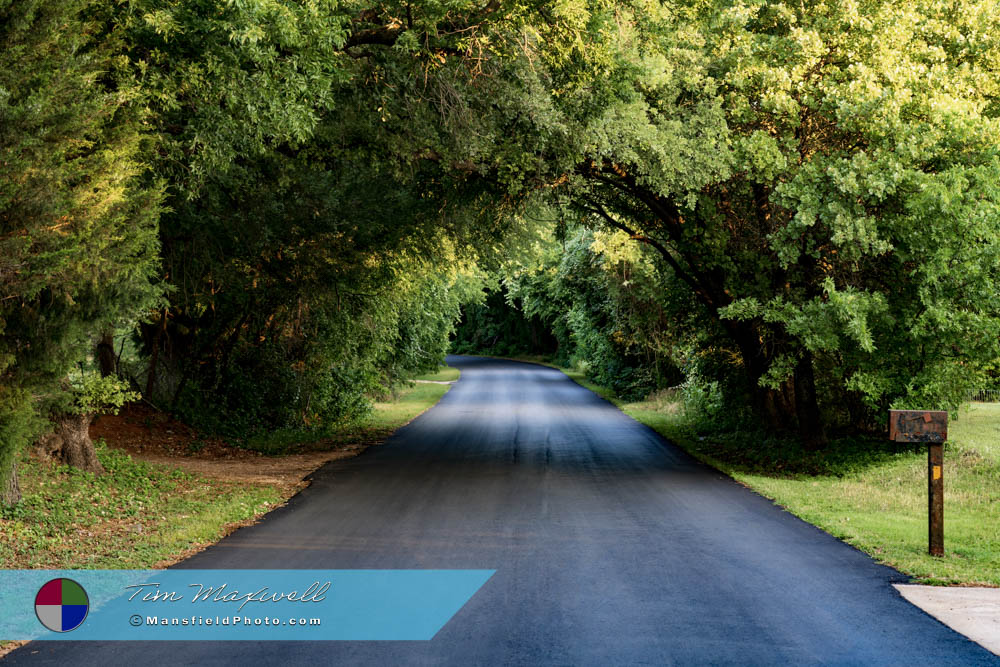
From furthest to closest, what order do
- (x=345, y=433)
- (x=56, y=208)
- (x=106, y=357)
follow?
(x=345, y=433), (x=106, y=357), (x=56, y=208)

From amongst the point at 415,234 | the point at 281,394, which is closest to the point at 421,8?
the point at 415,234

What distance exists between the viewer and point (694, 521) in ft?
34.7

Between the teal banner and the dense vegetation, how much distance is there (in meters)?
2.48

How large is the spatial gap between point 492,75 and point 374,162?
2.71 m

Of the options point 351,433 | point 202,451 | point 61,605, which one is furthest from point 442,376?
point 61,605

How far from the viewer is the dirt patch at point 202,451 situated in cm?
1432

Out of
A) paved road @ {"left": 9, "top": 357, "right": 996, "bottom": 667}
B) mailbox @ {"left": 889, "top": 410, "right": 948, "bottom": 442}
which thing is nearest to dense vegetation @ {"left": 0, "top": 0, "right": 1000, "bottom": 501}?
paved road @ {"left": 9, "top": 357, "right": 996, "bottom": 667}

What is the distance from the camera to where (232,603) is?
679cm

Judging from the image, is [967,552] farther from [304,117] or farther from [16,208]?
[16,208]

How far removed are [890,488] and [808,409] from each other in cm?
380

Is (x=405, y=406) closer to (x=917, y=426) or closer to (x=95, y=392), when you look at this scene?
(x=95, y=392)

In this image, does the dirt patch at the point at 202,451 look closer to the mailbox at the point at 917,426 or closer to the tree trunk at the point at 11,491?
the tree trunk at the point at 11,491

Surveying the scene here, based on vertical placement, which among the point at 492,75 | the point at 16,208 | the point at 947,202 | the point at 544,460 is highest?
the point at 492,75

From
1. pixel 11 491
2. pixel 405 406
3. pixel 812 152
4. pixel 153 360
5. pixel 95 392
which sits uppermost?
pixel 812 152
